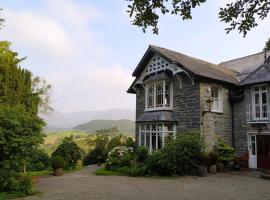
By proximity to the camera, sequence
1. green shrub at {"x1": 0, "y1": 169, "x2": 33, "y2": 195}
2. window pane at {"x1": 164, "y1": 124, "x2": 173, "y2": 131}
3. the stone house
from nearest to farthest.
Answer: green shrub at {"x1": 0, "y1": 169, "x2": 33, "y2": 195}, the stone house, window pane at {"x1": 164, "y1": 124, "x2": 173, "y2": 131}

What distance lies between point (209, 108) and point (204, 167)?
3.86 metres

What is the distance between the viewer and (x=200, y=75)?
16719 mm

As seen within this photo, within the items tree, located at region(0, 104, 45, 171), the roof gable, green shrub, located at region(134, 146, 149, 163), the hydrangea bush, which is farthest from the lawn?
the roof gable

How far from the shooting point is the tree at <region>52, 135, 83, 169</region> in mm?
18984

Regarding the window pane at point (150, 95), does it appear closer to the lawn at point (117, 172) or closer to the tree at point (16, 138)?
the lawn at point (117, 172)

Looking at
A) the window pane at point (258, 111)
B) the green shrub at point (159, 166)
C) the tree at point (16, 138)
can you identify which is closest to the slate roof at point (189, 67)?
the window pane at point (258, 111)

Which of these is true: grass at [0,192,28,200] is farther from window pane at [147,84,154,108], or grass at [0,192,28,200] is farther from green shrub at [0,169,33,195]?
window pane at [147,84,154,108]

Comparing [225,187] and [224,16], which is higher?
[224,16]

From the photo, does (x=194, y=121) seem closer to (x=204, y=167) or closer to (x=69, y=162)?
(x=204, y=167)

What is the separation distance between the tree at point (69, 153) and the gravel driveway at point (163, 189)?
684 cm

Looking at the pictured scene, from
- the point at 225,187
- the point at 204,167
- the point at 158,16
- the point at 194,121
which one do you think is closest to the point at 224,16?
the point at 158,16

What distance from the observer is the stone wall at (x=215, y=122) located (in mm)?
17125

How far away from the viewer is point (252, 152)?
57.1 feet

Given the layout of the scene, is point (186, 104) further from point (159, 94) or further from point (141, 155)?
point (141, 155)
